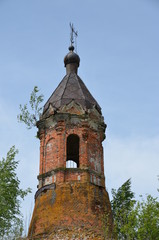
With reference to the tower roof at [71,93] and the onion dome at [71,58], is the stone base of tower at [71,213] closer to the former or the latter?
the tower roof at [71,93]

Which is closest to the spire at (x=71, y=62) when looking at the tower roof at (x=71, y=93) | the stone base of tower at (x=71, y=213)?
the tower roof at (x=71, y=93)

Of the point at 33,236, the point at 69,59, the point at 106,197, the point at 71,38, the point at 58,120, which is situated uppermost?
the point at 71,38

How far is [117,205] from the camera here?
23266 millimetres

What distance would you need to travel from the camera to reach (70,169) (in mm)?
20234

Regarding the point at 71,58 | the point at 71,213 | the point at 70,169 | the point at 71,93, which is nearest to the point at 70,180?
the point at 70,169

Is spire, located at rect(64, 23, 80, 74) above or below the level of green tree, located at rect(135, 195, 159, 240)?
above

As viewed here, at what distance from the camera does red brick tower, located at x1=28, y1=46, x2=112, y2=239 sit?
61.6 ft

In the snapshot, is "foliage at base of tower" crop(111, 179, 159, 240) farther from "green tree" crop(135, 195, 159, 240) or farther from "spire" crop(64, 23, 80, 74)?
"spire" crop(64, 23, 80, 74)

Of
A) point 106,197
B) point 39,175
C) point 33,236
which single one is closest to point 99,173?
point 106,197

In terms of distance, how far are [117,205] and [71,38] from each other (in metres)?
8.63

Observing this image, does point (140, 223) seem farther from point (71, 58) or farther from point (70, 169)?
point (71, 58)

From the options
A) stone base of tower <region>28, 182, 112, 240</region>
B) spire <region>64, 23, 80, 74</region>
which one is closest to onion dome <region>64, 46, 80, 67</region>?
spire <region>64, 23, 80, 74</region>

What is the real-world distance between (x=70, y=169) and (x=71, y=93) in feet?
→ 12.8

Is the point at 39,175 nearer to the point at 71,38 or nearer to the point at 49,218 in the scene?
the point at 49,218
